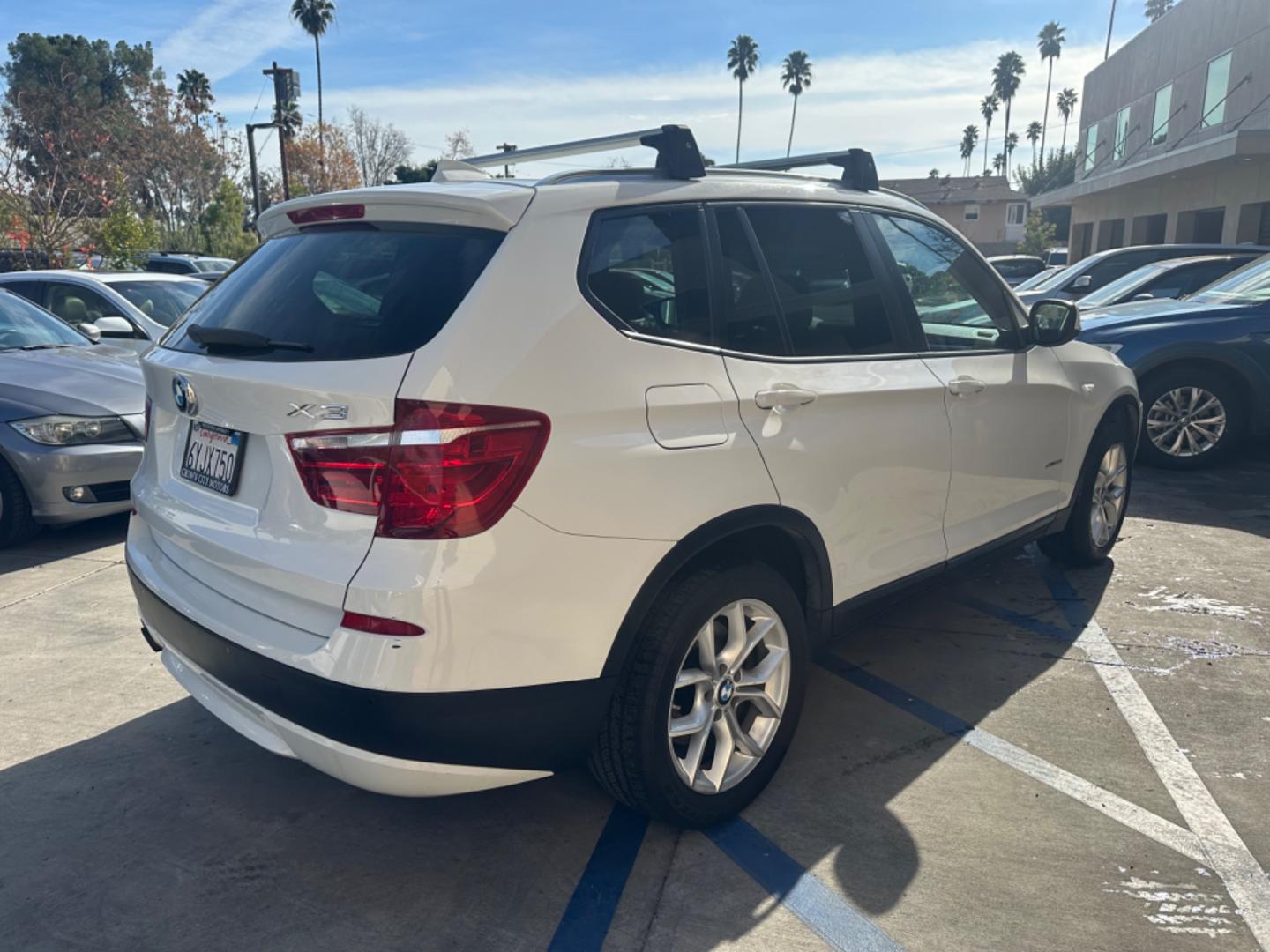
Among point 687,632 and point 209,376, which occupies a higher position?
point 209,376

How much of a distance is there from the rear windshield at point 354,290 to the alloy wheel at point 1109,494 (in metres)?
3.80

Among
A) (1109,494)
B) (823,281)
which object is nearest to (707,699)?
(823,281)

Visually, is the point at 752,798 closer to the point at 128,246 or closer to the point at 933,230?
the point at 933,230

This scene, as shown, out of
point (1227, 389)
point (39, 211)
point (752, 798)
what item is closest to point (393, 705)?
point (752, 798)

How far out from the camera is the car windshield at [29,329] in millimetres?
6539

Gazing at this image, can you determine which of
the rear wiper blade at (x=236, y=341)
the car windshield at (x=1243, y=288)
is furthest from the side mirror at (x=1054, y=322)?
the car windshield at (x=1243, y=288)

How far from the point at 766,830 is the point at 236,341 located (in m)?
2.06

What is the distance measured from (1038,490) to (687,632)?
7.99ft

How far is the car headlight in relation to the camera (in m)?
5.56

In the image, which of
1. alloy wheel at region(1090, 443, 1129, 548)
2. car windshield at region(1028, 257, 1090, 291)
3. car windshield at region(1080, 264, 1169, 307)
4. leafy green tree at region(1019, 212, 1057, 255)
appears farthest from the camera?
leafy green tree at region(1019, 212, 1057, 255)

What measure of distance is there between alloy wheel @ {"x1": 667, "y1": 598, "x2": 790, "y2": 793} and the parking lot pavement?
8.2 inches

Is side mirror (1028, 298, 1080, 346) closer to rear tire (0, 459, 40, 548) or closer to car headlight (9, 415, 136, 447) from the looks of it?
car headlight (9, 415, 136, 447)

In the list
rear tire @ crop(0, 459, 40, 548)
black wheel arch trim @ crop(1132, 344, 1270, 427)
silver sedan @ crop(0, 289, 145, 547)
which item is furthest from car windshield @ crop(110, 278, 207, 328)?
black wheel arch trim @ crop(1132, 344, 1270, 427)

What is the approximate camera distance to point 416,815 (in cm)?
304
